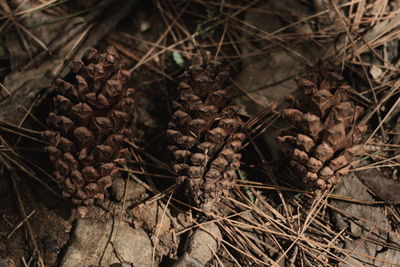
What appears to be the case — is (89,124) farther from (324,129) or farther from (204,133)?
(324,129)

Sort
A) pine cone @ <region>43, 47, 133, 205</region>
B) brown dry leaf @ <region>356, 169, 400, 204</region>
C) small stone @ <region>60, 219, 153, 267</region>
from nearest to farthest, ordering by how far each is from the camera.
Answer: pine cone @ <region>43, 47, 133, 205</region> → small stone @ <region>60, 219, 153, 267</region> → brown dry leaf @ <region>356, 169, 400, 204</region>

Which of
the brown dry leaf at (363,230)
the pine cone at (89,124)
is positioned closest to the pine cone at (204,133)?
the pine cone at (89,124)

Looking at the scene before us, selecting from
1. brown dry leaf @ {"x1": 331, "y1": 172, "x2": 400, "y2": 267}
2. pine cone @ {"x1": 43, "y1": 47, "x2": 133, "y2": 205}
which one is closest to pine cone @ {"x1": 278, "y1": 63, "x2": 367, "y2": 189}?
brown dry leaf @ {"x1": 331, "y1": 172, "x2": 400, "y2": 267}

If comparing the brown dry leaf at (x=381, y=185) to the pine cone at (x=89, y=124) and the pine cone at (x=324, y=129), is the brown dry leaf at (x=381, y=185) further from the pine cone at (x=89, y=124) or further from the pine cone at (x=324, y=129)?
the pine cone at (x=89, y=124)

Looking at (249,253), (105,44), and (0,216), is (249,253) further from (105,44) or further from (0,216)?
(105,44)

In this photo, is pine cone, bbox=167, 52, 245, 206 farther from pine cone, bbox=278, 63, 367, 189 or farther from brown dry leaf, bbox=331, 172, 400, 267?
brown dry leaf, bbox=331, 172, 400, 267
